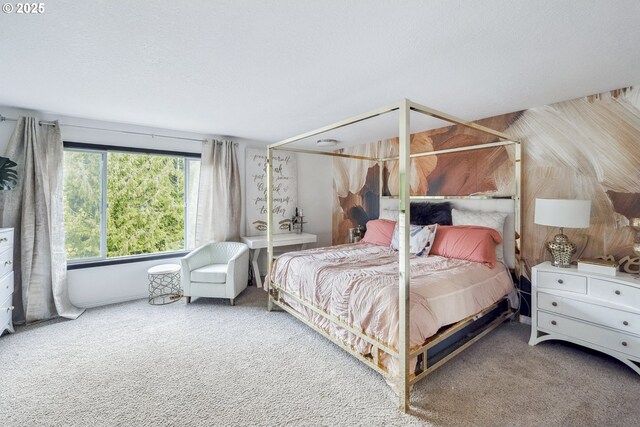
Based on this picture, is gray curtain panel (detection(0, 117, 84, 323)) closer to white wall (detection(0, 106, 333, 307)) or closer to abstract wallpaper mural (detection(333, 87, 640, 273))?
white wall (detection(0, 106, 333, 307))

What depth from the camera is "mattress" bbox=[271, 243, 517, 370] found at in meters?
1.94

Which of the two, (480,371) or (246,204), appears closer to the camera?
(480,371)

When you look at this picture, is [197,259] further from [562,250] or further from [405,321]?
[562,250]

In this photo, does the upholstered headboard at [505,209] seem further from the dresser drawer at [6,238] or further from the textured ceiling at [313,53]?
the dresser drawer at [6,238]

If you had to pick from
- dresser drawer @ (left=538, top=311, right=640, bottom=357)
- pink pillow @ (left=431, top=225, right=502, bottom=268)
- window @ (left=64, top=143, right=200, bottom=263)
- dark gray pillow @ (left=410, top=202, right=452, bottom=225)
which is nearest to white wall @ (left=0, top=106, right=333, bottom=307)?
window @ (left=64, top=143, right=200, bottom=263)

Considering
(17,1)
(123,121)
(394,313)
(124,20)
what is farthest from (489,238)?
(123,121)

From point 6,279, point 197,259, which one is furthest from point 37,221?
point 197,259

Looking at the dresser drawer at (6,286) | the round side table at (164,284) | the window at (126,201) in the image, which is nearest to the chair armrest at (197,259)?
the round side table at (164,284)

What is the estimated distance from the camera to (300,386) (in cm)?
198

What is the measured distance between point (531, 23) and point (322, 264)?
2270 mm

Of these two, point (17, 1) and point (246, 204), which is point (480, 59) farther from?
point (246, 204)

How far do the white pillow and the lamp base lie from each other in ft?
1.58

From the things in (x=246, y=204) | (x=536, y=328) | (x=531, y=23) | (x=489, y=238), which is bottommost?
(x=536, y=328)

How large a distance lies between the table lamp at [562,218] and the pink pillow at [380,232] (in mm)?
1591
